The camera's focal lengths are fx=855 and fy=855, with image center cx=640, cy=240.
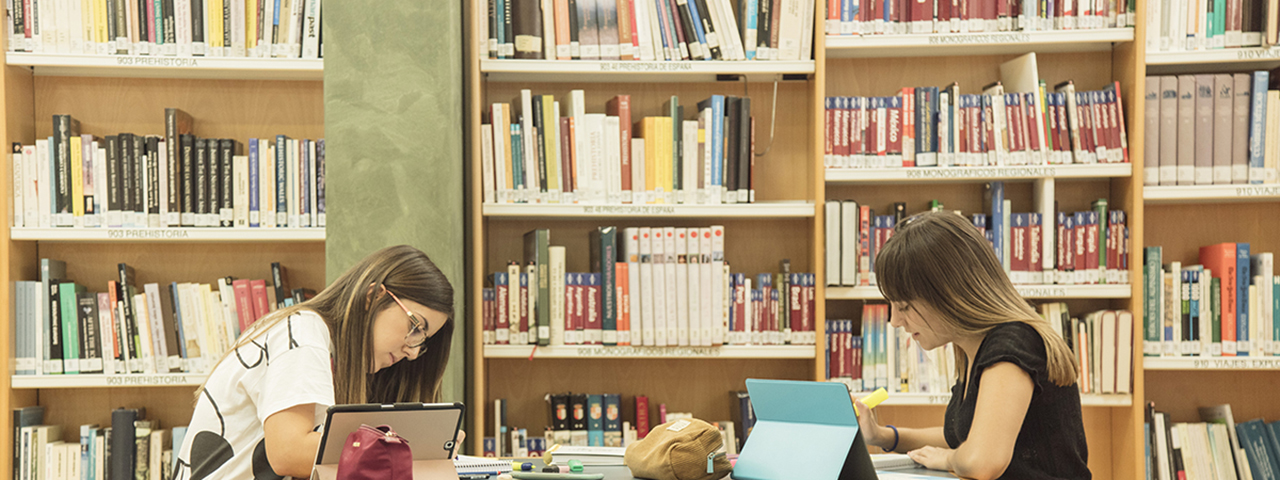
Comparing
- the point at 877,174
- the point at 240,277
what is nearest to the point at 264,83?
the point at 240,277

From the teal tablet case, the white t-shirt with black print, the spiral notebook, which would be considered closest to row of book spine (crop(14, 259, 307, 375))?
the white t-shirt with black print

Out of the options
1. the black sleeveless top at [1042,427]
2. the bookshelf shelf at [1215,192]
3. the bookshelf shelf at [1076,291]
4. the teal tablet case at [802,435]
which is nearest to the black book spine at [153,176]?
the teal tablet case at [802,435]

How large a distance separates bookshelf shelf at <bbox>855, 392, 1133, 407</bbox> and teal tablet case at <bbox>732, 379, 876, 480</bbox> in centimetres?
119

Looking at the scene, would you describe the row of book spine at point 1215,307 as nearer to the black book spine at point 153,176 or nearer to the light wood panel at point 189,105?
the light wood panel at point 189,105

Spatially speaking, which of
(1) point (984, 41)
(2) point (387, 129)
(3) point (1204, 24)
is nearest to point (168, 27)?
(2) point (387, 129)

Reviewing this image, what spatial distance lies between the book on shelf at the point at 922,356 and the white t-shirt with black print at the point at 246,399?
164 cm

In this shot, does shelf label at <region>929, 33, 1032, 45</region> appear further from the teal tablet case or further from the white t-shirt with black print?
the white t-shirt with black print

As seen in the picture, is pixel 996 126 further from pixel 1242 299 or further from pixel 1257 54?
pixel 1242 299

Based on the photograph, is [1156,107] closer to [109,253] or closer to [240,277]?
[240,277]

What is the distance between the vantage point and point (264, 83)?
285cm

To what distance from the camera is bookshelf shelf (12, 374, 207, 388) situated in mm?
2543

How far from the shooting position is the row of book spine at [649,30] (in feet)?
8.60

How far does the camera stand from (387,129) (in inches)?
93.3

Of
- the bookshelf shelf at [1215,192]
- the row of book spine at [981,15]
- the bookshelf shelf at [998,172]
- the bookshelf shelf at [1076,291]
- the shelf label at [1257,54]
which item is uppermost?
the row of book spine at [981,15]
